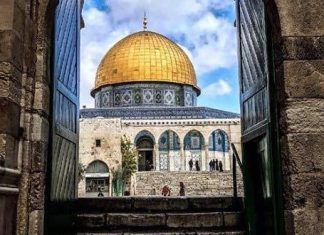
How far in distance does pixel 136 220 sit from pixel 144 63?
3268 centimetres

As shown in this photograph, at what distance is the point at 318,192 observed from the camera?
3.92 meters

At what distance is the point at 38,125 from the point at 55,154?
0.50m

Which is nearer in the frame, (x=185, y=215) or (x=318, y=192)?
(x=318, y=192)

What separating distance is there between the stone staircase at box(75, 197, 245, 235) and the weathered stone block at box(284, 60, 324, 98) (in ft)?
6.98

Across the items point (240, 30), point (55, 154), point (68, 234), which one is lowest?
point (68, 234)

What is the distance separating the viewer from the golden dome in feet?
124

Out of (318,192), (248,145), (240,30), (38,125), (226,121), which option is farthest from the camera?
(226,121)

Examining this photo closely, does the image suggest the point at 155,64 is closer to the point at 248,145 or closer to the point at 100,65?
the point at 100,65

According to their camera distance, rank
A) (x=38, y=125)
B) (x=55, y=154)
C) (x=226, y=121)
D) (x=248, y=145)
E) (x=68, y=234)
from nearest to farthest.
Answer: (x=38, y=125)
(x=55, y=154)
(x=68, y=234)
(x=248, y=145)
(x=226, y=121)

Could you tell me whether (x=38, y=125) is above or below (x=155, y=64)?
below

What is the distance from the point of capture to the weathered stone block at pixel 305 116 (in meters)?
4.04

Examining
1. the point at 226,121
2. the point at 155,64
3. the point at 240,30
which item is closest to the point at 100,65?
the point at 155,64

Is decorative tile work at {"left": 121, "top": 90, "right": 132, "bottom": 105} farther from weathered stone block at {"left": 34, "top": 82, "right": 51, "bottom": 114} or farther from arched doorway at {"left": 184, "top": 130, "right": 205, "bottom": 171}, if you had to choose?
weathered stone block at {"left": 34, "top": 82, "right": 51, "bottom": 114}

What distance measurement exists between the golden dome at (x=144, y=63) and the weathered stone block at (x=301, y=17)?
33610 millimetres
